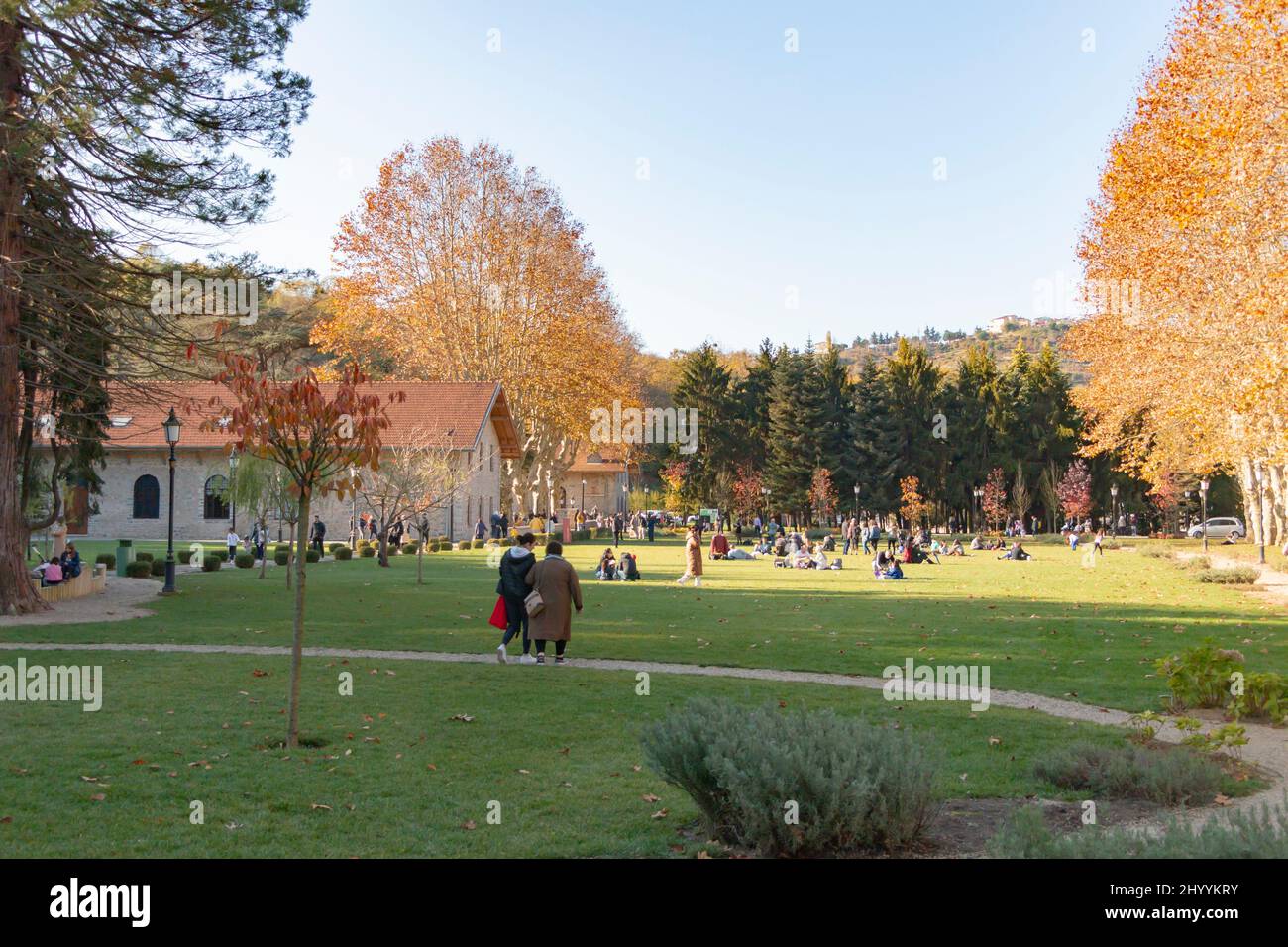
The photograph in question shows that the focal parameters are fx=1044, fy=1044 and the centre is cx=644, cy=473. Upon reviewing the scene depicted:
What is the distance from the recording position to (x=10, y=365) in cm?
1827

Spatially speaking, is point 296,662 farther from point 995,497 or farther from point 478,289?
point 995,497

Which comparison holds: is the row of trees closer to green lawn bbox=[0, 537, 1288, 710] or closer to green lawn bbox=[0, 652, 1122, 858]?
green lawn bbox=[0, 537, 1288, 710]

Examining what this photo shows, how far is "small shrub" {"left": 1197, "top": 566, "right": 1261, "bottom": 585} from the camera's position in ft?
85.8

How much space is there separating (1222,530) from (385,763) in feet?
237

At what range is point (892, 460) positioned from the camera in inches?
2965

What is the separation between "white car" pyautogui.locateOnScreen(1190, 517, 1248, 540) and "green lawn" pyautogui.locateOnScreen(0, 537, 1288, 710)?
44.1 meters

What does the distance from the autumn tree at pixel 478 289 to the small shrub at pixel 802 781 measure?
42.8 m

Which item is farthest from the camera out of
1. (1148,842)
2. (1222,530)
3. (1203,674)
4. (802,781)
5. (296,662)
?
(1222,530)

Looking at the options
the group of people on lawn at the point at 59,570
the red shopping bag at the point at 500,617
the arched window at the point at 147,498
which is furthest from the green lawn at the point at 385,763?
the arched window at the point at 147,498

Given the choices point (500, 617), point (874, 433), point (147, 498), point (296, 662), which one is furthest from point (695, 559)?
point (874, 433)

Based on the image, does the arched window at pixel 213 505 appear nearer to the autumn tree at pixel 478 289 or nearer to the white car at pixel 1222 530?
the autumn tree at pixel 478 289

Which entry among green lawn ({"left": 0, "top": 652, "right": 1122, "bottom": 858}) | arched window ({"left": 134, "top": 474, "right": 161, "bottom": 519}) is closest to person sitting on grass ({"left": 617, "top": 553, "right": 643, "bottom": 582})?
green lawn ({"left": 0, "top": 652, "right": 1122, "bottom": 858})

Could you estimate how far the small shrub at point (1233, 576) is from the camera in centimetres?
2614
